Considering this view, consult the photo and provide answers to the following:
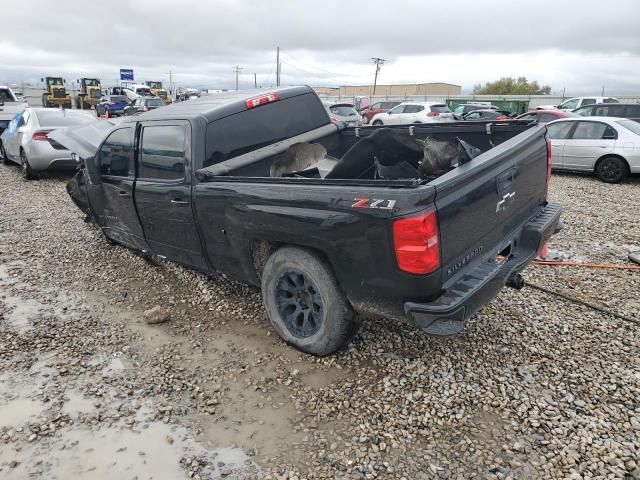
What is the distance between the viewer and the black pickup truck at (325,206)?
105 inches

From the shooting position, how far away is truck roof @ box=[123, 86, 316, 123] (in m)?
3.92

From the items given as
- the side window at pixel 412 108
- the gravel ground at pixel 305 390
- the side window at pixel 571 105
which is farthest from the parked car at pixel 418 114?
the gravel ground at pixel 305 390

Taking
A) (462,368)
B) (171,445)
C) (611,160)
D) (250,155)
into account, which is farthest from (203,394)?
(611,160)

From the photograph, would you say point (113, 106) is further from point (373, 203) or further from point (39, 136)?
point (373, 203)

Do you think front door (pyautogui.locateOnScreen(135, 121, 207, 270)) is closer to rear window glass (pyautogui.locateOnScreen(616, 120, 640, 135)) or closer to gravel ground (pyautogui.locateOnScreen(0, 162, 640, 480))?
gravel ground (pyautogui.locateOnScreen(0, 162, 640, 480))

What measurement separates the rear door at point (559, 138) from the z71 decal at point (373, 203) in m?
9.13

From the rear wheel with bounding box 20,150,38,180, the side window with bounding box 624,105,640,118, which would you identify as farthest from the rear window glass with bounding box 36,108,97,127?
the side window with bounding box 624,105,640,118

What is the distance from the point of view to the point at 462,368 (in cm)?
319

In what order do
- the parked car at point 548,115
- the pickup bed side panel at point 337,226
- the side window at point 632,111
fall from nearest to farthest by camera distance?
1. the pickup bed side panel at point 337,226
2. the parked car at point 548,115
3. the side window at point 632,111

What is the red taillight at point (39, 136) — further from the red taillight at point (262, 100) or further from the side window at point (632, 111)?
the side window at point (632, 111)

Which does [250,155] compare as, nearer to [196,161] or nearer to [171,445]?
[196,161]

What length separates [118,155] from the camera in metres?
4.68

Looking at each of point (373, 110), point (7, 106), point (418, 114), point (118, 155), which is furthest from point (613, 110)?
point (7, 106)

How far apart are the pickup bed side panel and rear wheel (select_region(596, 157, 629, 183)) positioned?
8688 mm
